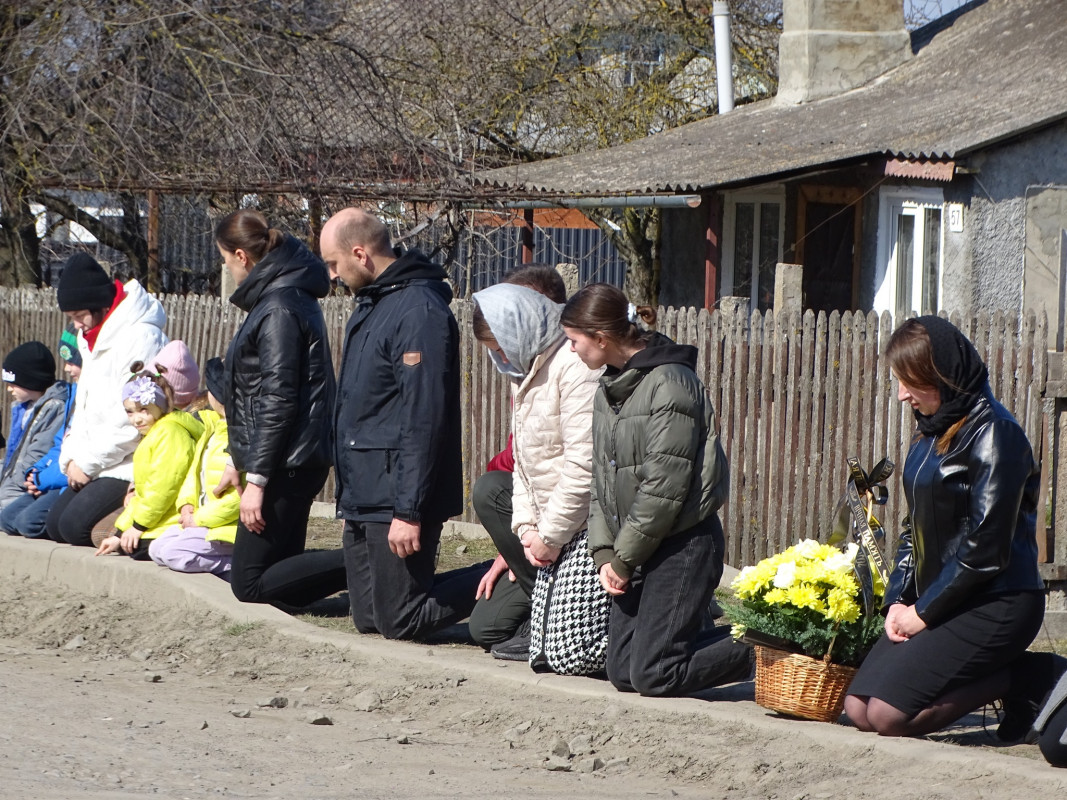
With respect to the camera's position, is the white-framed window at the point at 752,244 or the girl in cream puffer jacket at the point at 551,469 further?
the white-framed window at the point at 752,244

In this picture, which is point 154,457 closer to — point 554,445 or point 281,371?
point 281,371

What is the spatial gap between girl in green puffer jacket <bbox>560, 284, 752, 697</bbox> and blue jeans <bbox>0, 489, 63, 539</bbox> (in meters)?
4.26

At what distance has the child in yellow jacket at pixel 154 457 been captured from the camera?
747 centimetres

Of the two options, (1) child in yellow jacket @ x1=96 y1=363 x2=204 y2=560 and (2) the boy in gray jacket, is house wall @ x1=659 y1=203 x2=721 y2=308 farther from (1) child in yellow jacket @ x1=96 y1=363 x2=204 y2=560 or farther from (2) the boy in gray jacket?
(1) child in yellow jacket @ x1=96 y1=363 x2=204 y2=560

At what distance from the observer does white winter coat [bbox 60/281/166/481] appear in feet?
25.9

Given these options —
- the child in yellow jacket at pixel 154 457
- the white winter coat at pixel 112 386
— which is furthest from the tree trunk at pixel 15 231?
the child in yellow jacket at pixel 154 457

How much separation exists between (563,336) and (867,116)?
11644 millimetres

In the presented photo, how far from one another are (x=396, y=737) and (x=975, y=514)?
2239 millimetres

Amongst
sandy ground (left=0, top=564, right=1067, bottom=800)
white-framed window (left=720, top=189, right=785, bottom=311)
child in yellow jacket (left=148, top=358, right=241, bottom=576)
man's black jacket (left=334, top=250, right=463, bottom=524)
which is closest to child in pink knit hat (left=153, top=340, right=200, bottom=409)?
child in yellow jacket (left=148, top=358, right=241, bottom=576)

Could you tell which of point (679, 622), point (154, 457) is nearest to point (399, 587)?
point (679, 622)

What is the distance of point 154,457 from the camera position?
294 inches

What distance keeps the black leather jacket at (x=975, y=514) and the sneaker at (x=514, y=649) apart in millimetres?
1913

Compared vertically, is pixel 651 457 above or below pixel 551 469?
above

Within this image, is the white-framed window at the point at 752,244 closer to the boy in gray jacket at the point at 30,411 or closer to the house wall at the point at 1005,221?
the house wall at the point at 1005,221
